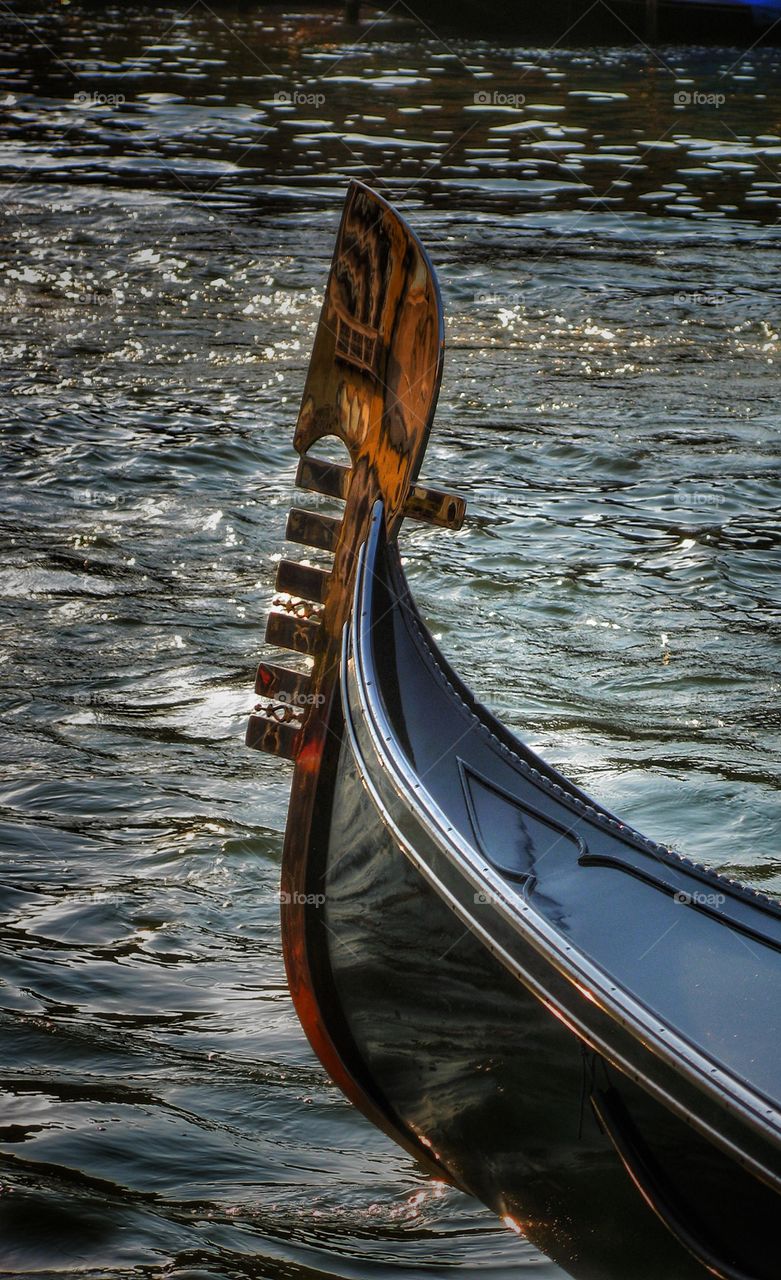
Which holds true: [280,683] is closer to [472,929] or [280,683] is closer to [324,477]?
[324,477]

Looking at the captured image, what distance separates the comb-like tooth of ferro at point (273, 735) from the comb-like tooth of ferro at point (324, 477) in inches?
19.3

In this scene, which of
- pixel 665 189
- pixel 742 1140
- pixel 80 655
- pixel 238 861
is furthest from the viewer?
pixel 665 189

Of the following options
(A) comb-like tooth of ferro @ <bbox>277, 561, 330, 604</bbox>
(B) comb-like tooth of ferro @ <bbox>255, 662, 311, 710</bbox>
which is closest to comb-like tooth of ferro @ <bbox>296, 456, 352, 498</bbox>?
(A) comb-like tooth of ferro @ <bbox>277, 561, 330, 604</bbox>

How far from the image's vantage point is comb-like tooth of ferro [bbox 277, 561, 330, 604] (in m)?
3.09

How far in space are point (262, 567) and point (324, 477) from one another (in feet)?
10.6

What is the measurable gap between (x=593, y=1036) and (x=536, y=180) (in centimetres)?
1273

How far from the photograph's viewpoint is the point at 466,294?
1043 cm

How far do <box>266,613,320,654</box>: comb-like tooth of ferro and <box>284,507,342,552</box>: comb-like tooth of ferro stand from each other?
158mm

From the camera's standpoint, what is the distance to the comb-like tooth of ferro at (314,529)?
10.2 ft

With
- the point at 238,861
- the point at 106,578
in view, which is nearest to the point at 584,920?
the point at 238,861

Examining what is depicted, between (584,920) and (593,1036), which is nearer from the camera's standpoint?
(593,1036)

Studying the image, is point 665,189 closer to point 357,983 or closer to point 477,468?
point 477,468

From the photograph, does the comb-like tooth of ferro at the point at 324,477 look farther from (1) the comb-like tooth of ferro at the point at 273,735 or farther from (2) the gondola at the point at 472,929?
(1) the comb-like tooth of ferro at the point at 273,735

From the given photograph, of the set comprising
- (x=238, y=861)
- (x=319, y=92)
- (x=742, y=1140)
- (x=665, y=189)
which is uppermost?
(x=319, y=92)
